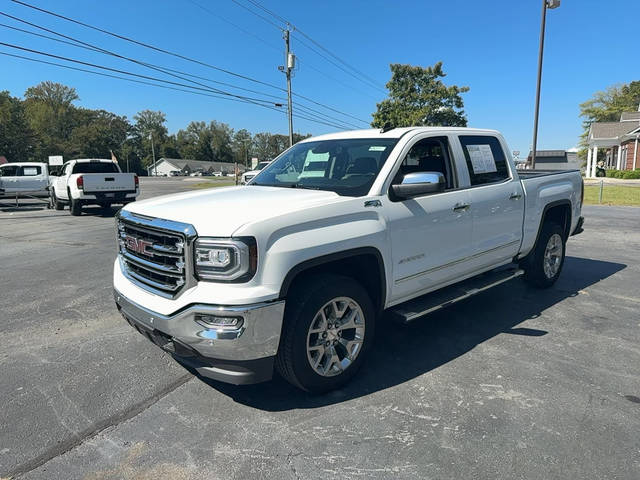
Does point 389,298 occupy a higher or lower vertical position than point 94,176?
lower

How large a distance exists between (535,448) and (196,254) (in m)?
2.33

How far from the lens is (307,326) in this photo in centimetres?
296

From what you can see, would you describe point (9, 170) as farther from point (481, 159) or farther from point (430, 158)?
point (481, 159)

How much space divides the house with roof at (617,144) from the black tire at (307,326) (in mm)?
46134

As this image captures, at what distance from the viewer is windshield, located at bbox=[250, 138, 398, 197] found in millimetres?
3678

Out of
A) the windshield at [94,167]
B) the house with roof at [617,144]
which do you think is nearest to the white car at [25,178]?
the windshield at [94,167]

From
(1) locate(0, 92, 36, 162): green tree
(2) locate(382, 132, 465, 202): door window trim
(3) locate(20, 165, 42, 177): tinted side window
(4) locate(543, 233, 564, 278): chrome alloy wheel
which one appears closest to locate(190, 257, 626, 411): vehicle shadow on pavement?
(4) locate(543, 233, 564, 278): chrome alloy wheel

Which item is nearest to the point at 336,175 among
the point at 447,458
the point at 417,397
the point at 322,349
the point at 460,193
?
the point at 460,193

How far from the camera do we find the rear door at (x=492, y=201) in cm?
434

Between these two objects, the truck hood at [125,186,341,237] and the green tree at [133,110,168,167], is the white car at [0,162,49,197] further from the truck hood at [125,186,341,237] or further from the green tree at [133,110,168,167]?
the green tree at [133,110,168,167]

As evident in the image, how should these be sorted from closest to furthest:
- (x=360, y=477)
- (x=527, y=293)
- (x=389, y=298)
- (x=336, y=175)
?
(x=360, y=477), (x=389, y=298), (x=336, y=175), (x=527, y=293)

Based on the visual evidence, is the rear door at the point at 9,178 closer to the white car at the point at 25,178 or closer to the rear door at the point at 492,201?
the white car at the point at 25,178

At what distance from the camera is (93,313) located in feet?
16.5

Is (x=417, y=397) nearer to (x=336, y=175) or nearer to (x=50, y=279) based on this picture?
(x=336, y=175)
